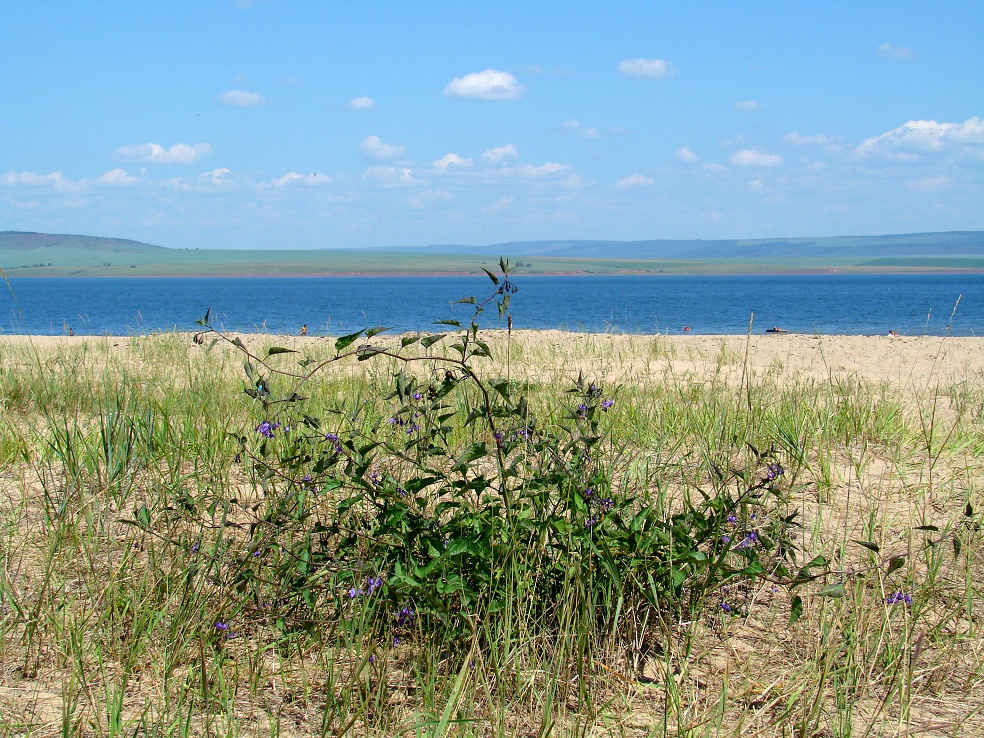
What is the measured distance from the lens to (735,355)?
40.4 ft

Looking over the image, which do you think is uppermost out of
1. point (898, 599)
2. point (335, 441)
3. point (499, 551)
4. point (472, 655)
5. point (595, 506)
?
point (335, 441)

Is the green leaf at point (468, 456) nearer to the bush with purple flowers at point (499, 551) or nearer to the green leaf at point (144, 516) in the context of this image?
the bush with purple flowers at point (499, 551)

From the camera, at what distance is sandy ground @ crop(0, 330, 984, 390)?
30.9 feet

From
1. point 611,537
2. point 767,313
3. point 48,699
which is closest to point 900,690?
point 611,537

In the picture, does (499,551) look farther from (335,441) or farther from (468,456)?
(335,441)

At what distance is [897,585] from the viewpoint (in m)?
2.92

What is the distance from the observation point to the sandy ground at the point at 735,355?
30.9ft

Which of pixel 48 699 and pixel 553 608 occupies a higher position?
pixel 553 608

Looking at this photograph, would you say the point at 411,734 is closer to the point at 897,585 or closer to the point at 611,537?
the point at 611,537

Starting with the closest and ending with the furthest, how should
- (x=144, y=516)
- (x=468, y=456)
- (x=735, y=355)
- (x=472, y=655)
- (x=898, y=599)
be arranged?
(x=468, y=456) < (x=472, y=655) < (x=898, y=599) < (x=144, y=516) < (x=735, y=355)

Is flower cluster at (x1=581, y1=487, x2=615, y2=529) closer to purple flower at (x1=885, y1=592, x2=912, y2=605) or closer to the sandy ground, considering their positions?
purple flower at (x1=885, y1=592, x2=912, y2=605)

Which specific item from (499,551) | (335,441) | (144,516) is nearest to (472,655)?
(499,551)

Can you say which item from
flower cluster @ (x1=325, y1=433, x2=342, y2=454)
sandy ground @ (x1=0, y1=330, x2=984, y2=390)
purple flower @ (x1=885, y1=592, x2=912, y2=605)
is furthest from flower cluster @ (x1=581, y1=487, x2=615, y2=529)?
sandy ground @ (x1=0, y1=330, x2=984, y2=390)

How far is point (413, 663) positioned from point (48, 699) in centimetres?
107
